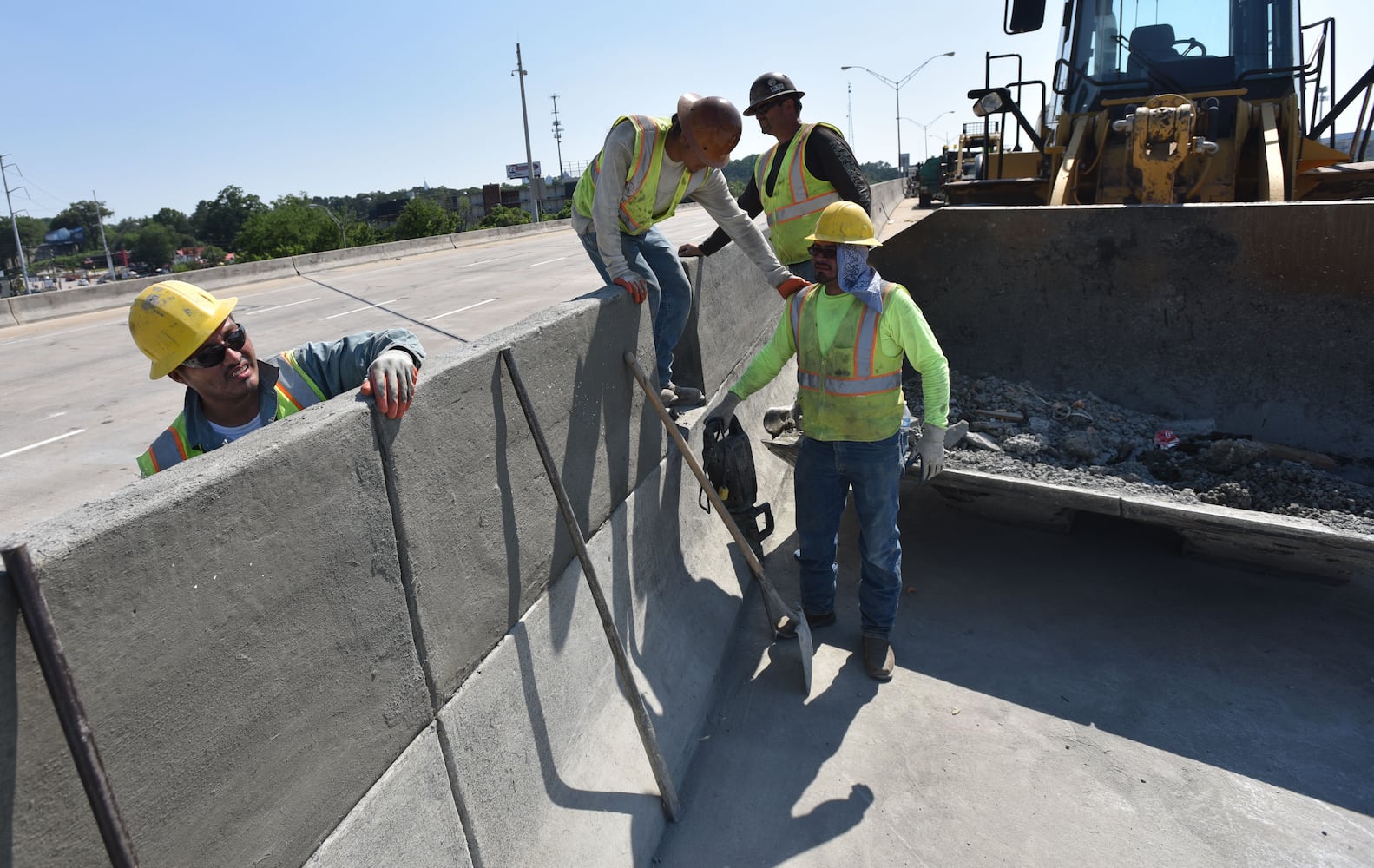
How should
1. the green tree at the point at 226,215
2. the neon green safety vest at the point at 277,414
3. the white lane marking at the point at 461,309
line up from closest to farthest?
1. the neon green safety vest at the point at 277,414
2. the white lane marking at the point at 461,309
3. the green tree at the point at 226,215

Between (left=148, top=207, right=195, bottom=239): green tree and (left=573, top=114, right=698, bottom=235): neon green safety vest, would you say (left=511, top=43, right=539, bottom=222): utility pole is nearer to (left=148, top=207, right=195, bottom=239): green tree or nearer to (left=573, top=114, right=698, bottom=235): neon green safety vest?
(left=573, top=114, right=698, bottom=235): neon green safety vest

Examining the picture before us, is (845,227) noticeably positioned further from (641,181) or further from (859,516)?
(859,516)

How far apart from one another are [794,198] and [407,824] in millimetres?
3785

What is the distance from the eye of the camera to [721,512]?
3803 millimetres

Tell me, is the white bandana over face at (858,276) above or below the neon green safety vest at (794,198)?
below

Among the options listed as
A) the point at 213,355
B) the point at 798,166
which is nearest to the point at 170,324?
the point at 213,355

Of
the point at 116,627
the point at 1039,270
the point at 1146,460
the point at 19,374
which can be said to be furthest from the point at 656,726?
the point at 19,374

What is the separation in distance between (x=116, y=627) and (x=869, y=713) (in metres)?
3.02

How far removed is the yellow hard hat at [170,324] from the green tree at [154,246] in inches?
5773

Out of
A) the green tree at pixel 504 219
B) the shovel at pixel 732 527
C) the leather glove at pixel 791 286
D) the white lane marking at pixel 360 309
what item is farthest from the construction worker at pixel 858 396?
the green tree at pixel 504 219

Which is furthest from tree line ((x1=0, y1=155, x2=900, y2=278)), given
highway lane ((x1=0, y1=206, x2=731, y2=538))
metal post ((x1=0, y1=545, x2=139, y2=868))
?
metal post ((x1=0, y1=545, x2=139, y2=868))

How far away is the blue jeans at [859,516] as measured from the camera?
391 cm

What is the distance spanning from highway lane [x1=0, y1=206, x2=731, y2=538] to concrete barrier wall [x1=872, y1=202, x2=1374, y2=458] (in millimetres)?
3574

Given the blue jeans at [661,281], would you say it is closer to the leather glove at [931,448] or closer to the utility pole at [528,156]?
the leather glove at [931,448]
